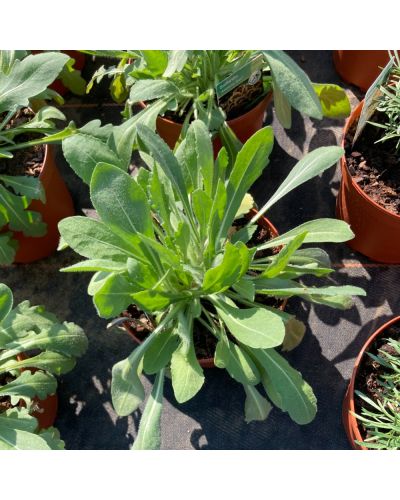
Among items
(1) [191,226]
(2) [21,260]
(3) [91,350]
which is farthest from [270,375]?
(2) [21,260]

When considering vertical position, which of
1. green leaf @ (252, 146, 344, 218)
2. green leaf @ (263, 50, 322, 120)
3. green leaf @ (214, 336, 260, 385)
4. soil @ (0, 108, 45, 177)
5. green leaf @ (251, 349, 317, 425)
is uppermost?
green leaf @ (263, 50, 322, 120)

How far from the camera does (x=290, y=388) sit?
128 cm

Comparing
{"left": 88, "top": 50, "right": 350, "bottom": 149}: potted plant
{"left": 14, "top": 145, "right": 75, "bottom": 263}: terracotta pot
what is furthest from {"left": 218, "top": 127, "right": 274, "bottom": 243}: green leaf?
{"left": 14, "top": 145, "right": 75, "bottom": 263}: terracotta pot

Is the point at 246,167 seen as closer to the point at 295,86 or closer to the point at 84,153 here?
the point at 295,86

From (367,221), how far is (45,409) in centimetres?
112

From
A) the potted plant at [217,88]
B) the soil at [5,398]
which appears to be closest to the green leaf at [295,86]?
the potted plant at [217,88]

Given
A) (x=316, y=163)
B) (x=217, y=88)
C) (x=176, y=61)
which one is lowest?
(x=316, y=163)

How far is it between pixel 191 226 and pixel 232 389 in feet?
2.09

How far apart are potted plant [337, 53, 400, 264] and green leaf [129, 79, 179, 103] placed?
0.57 m

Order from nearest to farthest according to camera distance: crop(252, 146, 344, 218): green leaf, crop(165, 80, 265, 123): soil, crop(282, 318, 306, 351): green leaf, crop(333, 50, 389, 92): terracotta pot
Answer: crop(252, 146, 344, 218): green leaf
crop(282, 318, 306, 351): green leaf
crop(165, 80, 265, 123): soil
crop(333, 50, 389, 92): terracotta pot

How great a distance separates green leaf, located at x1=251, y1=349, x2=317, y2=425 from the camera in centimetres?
126

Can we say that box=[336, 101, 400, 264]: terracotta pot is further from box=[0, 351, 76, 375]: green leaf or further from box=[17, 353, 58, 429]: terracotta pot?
box=[17, 353, 58, 429]: terracotta pot

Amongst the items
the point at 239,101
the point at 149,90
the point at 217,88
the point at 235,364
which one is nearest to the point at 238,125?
the point at 239,101

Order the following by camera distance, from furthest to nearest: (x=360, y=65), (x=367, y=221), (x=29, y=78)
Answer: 1. (x=360, y=65)
2. (x=367, y=221)
3. (x=29, y=78)
